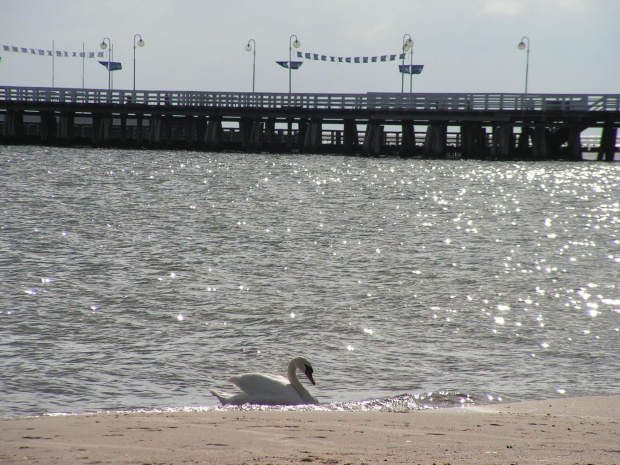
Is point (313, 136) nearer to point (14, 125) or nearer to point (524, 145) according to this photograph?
point (524, 145)

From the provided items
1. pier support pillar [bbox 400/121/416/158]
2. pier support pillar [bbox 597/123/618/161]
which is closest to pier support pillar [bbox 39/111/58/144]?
pier support pillar [bbox 400/121/416/158]

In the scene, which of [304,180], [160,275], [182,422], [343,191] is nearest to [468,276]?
[160,275]

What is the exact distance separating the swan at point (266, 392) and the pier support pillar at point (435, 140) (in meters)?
42.0

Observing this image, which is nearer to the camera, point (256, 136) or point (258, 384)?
point (258, 384)

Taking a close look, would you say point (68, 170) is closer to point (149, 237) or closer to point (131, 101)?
point (131, 101)

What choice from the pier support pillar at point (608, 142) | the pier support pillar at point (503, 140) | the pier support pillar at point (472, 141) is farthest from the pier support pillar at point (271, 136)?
the pier support pillar at point (608, 142)

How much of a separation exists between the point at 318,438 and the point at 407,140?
154 feet

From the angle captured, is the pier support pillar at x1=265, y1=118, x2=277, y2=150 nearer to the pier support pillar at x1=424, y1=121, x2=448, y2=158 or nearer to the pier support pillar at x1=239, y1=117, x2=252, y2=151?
the pier support pillar at x1=239, y1=117, x2=252, y2=151

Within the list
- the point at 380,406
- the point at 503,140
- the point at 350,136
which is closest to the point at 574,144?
the point at 503,140

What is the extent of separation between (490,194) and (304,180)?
340 inches

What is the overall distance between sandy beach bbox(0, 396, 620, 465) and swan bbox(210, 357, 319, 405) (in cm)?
42

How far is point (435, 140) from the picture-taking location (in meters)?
48.4

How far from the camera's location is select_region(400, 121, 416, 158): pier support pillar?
50.4m

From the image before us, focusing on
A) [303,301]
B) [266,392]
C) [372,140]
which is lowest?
[303,301]
